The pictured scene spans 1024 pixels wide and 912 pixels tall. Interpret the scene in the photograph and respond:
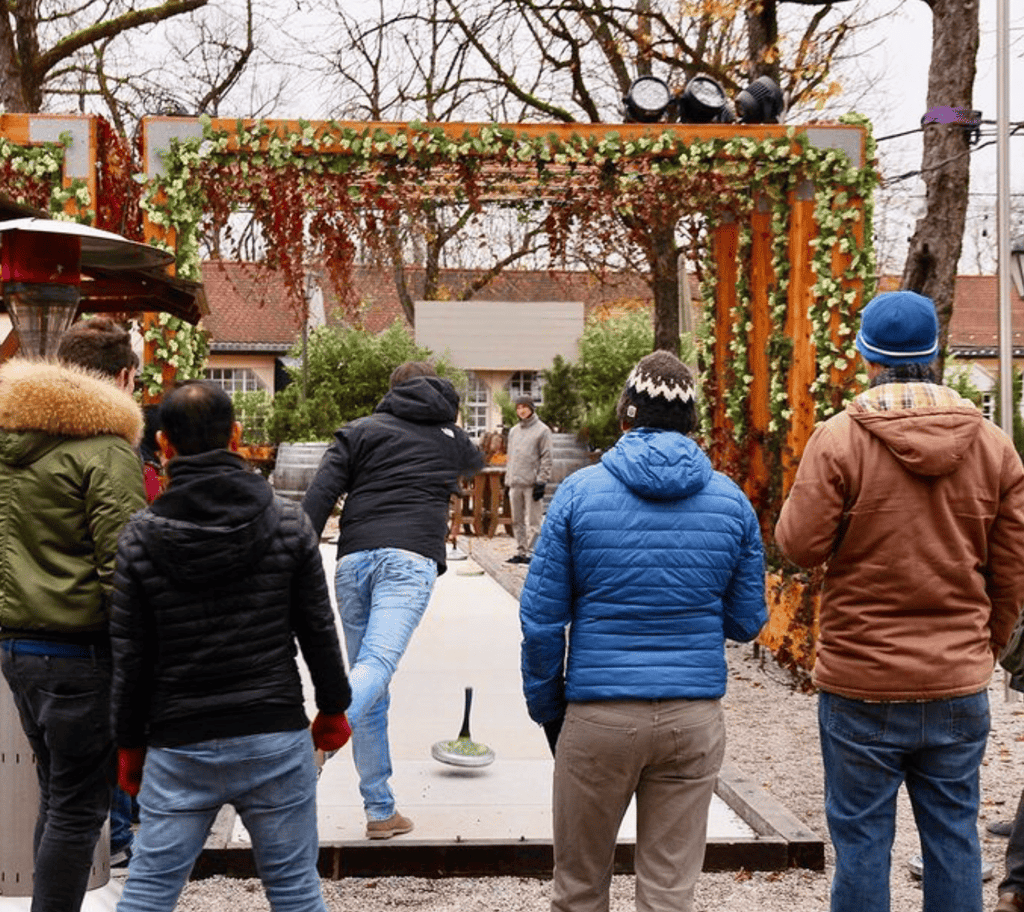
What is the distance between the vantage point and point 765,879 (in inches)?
209

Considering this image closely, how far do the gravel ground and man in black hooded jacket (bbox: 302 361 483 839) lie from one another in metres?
0.43

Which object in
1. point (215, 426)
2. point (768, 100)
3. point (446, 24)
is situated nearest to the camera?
point (215, 426)

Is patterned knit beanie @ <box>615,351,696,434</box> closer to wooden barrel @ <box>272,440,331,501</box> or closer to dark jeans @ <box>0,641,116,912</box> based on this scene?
dark jeans @ <box>0,641,116,912</box>

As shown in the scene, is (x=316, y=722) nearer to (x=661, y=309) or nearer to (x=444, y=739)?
(x=444, y=739)

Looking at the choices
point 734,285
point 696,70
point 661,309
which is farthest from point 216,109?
point 734,285

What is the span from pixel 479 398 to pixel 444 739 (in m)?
37.4

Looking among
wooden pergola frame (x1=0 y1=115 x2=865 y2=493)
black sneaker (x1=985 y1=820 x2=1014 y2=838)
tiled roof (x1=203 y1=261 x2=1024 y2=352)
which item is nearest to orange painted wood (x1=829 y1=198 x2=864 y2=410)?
wooden pergola frame (x1=0 y1=115 x2=865 y2=493)

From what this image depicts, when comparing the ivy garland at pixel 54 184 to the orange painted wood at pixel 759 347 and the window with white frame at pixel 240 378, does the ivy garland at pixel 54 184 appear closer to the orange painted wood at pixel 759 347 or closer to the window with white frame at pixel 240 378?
the orange painted wood at pixel 759 347

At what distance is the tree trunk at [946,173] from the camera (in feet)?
36.2

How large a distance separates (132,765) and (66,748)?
0.56m

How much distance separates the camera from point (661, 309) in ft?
55.2

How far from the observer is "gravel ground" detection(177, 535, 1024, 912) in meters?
4.99

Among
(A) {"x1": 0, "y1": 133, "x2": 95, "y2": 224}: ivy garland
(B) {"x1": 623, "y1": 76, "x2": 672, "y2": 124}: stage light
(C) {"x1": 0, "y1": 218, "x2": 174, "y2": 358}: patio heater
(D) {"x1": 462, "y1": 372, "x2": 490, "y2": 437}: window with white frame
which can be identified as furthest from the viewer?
(D) {"x1": 462, "y1": 372, "x2": 490, "y2": 437}: window with white frame

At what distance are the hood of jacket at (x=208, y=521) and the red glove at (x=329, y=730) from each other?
1.70ft
